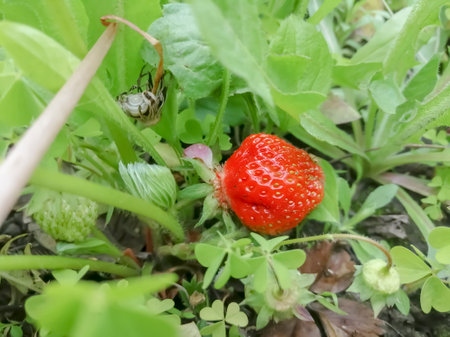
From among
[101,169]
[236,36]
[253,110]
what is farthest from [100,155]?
[236,36]

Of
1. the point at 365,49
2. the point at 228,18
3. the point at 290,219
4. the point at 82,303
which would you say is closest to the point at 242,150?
the point at 290,219

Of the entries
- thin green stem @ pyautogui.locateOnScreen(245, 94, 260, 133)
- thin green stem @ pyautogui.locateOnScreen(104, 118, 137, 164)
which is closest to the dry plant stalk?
thin green stem @ pyautogui.locateOnScreen(104, 118, 137, 164)

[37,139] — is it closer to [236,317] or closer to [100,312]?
[100,312]

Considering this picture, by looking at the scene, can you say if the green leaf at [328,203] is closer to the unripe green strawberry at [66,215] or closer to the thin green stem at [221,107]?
the thin green stem at [221,107]

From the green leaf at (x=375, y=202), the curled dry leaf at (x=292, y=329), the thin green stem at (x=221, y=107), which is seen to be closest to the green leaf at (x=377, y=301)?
the curled dry leaf at (x=292, y=329)

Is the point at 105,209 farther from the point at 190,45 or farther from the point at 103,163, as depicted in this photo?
the point at 190,45
